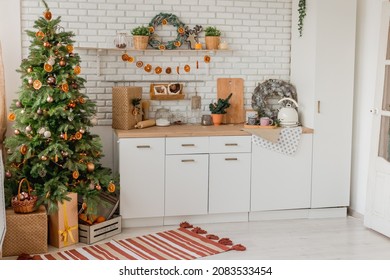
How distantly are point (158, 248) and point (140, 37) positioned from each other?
6.52 ft

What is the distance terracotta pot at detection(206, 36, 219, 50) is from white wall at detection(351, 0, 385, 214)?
1360 millimetres

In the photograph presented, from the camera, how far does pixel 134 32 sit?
18.4ft

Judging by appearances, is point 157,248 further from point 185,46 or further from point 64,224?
point 185,46

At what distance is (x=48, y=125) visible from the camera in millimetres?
4801

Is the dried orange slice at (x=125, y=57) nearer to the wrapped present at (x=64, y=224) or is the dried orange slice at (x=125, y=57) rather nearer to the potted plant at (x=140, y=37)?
the potted plant at (x=140, y=37)

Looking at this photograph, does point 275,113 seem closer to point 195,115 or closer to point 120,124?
point 195,115

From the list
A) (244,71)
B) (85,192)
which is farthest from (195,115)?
(85,192)

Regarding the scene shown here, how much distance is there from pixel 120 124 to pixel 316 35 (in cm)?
200

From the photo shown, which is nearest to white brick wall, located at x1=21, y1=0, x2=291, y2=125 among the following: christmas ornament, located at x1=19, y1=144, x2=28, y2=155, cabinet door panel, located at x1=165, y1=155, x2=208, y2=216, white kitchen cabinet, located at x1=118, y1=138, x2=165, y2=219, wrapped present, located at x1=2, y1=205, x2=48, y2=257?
white kitchen cabinet, located at x1=118, y1=138, x2=165, y2=219

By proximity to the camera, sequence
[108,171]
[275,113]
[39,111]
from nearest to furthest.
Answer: [39,111] → [108,171] → [275,113]

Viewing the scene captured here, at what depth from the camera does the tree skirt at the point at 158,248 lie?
4633mm

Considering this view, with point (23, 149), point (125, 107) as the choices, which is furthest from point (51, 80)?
point (125, 107)

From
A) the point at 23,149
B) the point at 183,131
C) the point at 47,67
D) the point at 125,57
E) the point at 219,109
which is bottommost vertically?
the point at 23,149

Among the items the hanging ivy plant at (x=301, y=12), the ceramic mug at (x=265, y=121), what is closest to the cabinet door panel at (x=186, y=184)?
the ceramic mug at (x=265, y=121)
